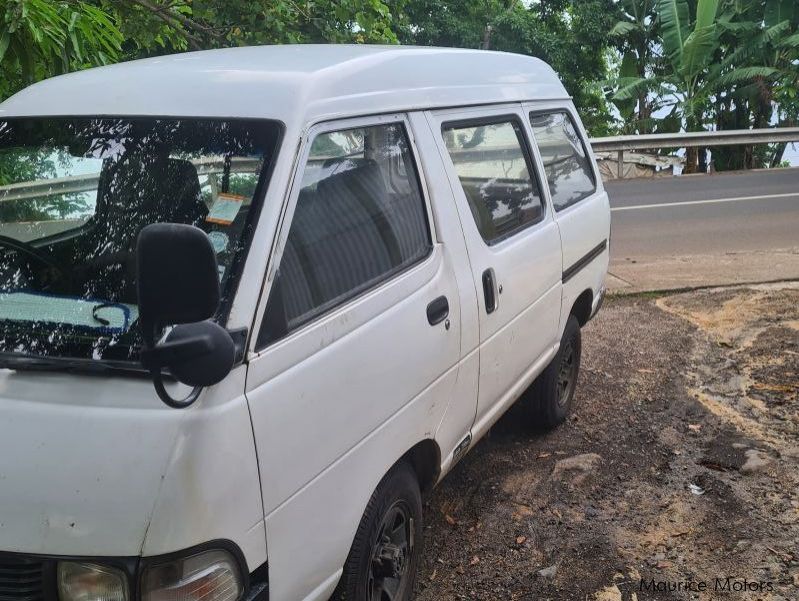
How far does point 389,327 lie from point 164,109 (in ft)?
3.21

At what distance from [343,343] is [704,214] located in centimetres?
1081

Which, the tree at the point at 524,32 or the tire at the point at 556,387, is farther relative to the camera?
the tree at the point at 524,32

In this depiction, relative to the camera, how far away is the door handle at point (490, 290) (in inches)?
133

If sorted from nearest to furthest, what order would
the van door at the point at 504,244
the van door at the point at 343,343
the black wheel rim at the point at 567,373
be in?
1. the van door at the point at 343,343
2. the van door at the point at 504,244
3. the black wheel rim at the point at 567,373

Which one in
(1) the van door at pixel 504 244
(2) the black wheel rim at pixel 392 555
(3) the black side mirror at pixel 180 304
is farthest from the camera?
(1) the van door at pixel 504 244

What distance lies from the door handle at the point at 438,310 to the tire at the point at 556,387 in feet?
5.59

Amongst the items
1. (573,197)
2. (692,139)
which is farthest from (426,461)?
(692,139)

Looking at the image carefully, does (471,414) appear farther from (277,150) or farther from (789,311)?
(789,311)

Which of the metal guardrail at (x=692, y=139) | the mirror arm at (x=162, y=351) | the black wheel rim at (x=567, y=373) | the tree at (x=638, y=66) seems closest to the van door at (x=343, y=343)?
the mirror arm at (x=162, y=351)

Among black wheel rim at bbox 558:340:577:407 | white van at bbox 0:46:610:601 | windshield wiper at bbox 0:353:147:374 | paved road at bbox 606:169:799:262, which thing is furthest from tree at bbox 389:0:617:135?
windshield wiper at bbox 0:353:147:374

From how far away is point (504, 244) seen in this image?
143 inches

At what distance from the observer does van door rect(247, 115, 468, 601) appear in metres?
2.19

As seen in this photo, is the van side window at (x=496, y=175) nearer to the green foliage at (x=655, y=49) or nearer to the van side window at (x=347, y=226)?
the van side window at (x=347, y=226)

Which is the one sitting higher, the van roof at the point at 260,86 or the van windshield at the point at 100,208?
the van roof at the point at 260,86
